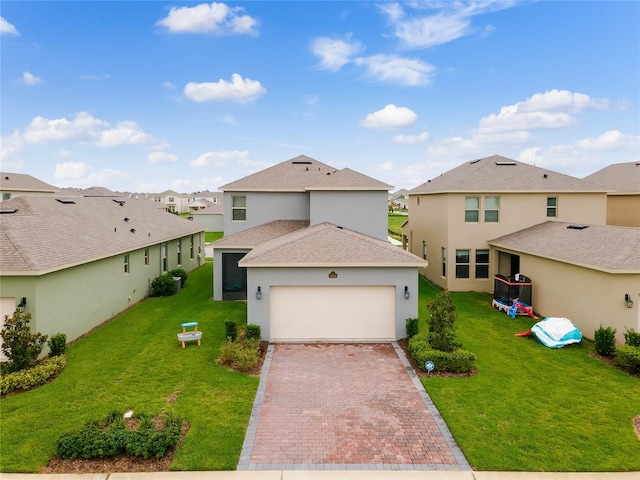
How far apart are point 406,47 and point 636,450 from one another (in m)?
23.8

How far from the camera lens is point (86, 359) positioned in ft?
37.8

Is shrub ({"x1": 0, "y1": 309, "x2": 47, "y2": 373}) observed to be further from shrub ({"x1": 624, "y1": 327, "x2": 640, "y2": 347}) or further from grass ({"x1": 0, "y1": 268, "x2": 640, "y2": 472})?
shrub ({"x1": 624, "y1": 327, "x2": 640, "y2": 347})

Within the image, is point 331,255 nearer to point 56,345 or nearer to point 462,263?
point 56,345

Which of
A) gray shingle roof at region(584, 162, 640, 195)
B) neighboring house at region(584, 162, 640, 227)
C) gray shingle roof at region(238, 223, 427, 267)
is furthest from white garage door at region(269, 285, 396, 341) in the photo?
gray shingle roof at region(584, 162, 640, 195)

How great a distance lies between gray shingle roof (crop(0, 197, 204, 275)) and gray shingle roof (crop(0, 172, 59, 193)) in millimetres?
27652

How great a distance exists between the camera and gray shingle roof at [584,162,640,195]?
2502 cm

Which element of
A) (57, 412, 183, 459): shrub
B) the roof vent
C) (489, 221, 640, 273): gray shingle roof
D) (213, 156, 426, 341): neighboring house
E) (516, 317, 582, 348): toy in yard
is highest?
the roof vent

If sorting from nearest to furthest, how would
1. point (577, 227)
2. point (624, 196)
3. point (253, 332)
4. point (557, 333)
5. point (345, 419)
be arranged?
point (345, 419) → point (253, 332) → point (557, 333) → point (577, 227) → point (624, 196)

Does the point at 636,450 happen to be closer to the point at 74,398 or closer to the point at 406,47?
the point at 74,398

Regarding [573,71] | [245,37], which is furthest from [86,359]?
[573,71]

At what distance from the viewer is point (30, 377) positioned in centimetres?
962

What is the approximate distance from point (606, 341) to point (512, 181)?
11330mm

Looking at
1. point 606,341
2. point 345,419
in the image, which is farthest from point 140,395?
point 606,341

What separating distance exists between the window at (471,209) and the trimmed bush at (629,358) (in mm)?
10765
